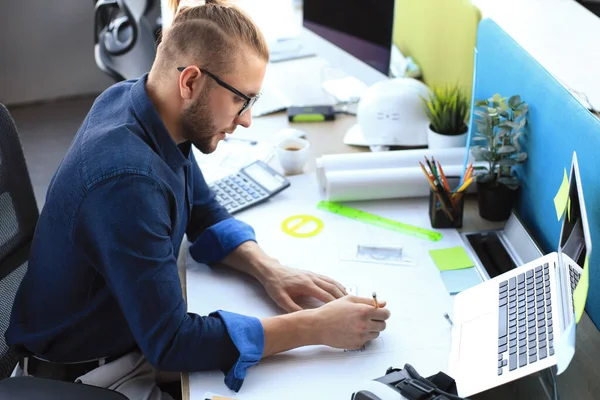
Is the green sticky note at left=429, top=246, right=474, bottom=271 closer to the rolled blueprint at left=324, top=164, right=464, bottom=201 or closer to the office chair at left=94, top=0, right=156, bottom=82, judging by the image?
the rolled blueprint at left=324, top=164, right=464, bottom=201

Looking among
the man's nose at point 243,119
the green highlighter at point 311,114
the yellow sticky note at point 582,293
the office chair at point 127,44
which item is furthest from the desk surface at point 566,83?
the office chair at point 127,44

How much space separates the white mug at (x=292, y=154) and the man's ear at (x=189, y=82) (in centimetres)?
51

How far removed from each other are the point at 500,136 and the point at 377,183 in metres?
0.30

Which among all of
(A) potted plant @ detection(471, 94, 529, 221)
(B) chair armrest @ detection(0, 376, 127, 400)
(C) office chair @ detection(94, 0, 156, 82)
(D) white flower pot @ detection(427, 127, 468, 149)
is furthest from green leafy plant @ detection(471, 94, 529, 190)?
(C) office chair @ detection(94, 0, 156, 82)

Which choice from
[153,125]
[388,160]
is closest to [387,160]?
[388,160]

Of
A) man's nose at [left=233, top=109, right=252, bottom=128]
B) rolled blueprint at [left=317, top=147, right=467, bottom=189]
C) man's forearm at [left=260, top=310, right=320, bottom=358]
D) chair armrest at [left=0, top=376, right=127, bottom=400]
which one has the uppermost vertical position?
man's nose at [left=233, top=109, right=252, bottom=128]

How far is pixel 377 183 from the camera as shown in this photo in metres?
1.50

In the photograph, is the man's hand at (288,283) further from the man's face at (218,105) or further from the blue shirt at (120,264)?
the man's face at (218,105)

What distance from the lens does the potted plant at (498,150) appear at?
1.33 meters

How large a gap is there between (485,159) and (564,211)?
390 millimetres

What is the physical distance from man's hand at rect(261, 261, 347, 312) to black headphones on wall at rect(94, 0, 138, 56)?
5.85 ft

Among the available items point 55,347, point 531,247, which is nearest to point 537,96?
point 531,247

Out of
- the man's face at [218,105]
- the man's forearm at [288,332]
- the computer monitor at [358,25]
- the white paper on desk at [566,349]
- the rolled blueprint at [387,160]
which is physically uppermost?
the man's face at [218,105]

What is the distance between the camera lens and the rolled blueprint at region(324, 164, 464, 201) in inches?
58.8
